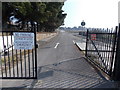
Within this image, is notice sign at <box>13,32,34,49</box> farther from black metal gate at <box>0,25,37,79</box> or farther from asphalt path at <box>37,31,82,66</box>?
asphalt path at <box>37,31,82,66</box>

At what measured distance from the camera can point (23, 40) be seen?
4391 mm

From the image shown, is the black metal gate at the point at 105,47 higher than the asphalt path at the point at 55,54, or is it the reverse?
the black metal gate at the point at 105,47

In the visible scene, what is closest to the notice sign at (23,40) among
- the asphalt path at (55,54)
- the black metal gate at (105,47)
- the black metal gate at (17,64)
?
the black metal gate at (17,64)

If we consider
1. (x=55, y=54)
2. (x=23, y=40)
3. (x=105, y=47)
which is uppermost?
(x=23, y=40)

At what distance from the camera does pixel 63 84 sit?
4379mm

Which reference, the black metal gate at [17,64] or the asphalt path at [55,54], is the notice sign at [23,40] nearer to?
the black metal gate at [17,64]

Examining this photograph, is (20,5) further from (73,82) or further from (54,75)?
(73,82)

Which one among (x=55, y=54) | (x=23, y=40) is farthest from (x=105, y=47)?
(x=23, y=40)

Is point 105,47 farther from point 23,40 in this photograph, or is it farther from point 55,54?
point 23,40

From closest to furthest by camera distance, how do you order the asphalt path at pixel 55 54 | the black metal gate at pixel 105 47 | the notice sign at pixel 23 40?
1. the notice sign at pixel 23 40
2. the black metal gate at pixel 105 47
3. the asphalt path at pixel 55 54

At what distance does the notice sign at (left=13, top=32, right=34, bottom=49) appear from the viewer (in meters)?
4.32

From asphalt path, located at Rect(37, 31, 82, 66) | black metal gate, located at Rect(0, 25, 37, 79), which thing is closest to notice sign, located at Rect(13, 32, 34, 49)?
black metal gate, located at Rect(0, 25, 37, 79)

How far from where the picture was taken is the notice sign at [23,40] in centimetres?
432

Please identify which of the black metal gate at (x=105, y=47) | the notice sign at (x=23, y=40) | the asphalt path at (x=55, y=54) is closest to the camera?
the notice sign at (x=23, y=40)
